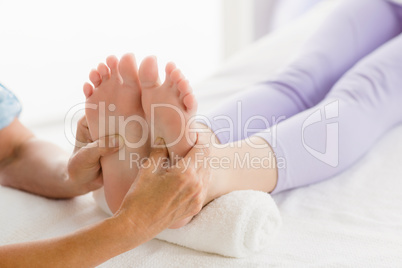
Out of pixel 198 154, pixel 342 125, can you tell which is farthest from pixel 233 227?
pixel 342 125

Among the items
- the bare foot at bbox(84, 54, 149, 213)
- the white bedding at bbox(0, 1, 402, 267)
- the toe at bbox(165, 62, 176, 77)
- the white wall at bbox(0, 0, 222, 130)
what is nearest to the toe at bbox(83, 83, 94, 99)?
the bare foot at bbox(84, 54, 149, 213)

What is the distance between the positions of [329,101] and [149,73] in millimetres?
436

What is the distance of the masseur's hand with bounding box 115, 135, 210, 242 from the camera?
0.64 meters

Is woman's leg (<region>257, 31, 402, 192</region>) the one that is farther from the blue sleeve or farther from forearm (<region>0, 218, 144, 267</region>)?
the blue sleeve

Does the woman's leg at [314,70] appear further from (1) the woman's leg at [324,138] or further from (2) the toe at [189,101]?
(2) the toe at [189,101]

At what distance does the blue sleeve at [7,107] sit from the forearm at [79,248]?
37cm

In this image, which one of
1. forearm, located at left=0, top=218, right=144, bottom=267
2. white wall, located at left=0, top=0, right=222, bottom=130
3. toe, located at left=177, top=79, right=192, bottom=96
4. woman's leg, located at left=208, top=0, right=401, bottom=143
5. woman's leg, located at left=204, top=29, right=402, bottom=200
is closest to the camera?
forearm, located at left=0, top=218, right=144, bottom=267

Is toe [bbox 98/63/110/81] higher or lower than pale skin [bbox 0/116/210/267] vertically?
higher

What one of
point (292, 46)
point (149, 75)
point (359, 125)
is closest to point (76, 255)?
point (149, 75)

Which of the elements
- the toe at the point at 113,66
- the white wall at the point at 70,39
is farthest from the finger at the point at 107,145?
the white wall at the point at 70,39

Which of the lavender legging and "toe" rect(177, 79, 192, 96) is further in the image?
the lavender legging

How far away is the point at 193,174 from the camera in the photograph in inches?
26.3

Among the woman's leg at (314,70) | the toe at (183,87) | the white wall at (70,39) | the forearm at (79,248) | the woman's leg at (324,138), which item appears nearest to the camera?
the forearm at (79,248)

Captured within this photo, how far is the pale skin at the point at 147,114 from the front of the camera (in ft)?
2.32
